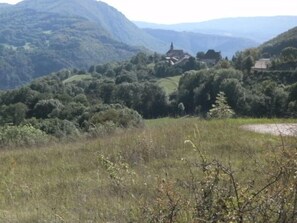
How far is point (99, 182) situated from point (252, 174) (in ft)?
5.93

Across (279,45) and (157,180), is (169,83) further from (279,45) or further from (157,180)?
(157,180)

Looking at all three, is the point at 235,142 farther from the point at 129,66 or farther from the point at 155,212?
the point at 129,66

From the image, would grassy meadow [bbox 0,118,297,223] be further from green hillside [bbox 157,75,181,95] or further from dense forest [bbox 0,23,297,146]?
green hillside [bbox 157,75,181,95]

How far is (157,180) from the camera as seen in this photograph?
3.47m

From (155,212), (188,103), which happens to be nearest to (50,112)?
(188,103)

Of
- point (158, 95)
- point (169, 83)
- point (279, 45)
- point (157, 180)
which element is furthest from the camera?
point (279, 45)

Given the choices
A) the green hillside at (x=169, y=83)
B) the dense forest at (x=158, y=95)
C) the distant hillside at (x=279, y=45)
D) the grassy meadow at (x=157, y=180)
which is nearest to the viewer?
the grassy meadow at (x=157, y=180)

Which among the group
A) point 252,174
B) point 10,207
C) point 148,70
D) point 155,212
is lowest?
point 148,70

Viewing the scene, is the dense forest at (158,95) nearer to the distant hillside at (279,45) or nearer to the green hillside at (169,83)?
the green hillside at (169,83)

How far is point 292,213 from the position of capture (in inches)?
109

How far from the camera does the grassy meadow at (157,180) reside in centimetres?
284

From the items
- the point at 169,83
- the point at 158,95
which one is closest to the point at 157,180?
the point at 158,95

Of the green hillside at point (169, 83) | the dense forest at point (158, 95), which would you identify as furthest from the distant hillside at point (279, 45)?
the dense forest at point (158, 95)

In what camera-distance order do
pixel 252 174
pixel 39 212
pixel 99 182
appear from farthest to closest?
pixel 99 182 → pixel 252 174 → pixel 39 212
